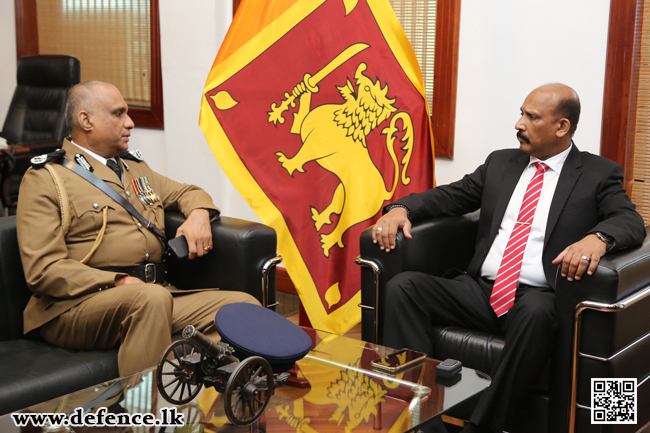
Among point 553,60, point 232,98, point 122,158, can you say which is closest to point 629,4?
point 553,60

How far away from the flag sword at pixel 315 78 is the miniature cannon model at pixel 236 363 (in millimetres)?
1067

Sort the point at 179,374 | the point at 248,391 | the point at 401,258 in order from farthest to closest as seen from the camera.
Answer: the point at 401,258 < the point at 179,374 < the point at 248,391

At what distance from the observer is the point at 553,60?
9.94 ft

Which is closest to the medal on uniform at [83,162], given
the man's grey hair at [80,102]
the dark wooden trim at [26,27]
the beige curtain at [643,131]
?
the man's grey hair at [80,102]

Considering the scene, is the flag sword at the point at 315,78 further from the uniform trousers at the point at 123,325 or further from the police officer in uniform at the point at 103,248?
the uniform trousers at the point at 123,325

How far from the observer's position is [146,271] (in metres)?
2.35

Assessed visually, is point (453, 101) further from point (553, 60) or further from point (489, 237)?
point (489, 237)

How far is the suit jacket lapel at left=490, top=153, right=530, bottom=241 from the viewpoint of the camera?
8.27 ft

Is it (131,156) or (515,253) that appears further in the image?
(131,156)

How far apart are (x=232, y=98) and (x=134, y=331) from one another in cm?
98

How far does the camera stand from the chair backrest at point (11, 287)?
2162 mm

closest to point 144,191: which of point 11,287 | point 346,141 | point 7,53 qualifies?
point 11,287

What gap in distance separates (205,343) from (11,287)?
1.09 m

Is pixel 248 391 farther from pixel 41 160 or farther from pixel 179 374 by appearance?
pixel 41 160
